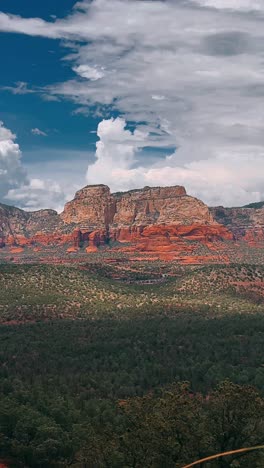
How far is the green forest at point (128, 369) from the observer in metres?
35.0

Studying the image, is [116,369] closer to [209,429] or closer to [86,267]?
[209,429]

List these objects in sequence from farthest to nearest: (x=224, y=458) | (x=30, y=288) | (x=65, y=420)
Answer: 1. (x=30, y=288)
2. (x=65, y=420)
3. (x=224, y=458)

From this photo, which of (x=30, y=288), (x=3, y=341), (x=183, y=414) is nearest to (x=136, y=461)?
(x=183, y=414)

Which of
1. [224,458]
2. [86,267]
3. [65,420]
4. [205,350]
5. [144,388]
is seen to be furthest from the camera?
[86,267]

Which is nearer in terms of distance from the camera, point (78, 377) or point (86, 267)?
point (78, 377)

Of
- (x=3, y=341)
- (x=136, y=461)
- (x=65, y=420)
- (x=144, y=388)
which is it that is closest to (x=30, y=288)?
(x=3, y=341)

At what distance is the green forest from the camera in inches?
1379

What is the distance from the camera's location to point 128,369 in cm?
7444

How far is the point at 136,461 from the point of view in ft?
117

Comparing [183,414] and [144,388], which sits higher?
[183,414]

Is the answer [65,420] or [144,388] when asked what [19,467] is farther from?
[144,388]

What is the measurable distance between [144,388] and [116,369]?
869 centimetres

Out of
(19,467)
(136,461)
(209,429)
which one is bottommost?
(19,467)

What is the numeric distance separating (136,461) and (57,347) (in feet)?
160
